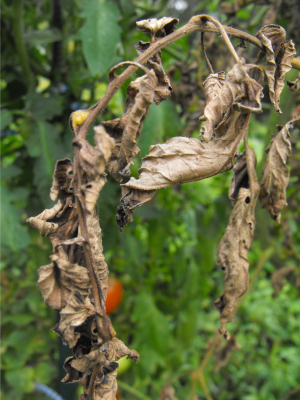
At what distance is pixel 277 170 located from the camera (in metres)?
0.40

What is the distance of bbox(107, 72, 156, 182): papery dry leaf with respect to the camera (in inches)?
11.2

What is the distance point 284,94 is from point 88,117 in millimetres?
535

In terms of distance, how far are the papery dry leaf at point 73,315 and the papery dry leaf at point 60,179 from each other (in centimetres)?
10

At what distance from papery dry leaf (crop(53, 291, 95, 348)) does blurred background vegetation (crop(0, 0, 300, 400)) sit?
43 cm

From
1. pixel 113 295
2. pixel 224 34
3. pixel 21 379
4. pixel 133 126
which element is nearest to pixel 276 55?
pixel 224 34

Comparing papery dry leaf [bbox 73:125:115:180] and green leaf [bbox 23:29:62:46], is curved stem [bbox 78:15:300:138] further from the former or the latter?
Result: green leaf [bbox 23:29:62:46]

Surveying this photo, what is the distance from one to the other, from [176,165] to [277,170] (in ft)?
0.49

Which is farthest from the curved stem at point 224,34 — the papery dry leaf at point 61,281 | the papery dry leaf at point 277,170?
the papery dry leaf at point 61,281

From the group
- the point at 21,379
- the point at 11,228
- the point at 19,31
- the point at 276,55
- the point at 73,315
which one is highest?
the point at 19,31

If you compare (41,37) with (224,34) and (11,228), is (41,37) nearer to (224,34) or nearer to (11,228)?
(11,228)

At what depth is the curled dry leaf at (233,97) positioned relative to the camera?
1.03ft

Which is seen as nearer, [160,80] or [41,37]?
[160,80]

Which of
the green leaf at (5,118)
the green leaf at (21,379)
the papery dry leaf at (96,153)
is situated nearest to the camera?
the papery dry leaf at (96,153)

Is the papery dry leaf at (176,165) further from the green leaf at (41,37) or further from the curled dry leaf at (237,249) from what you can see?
the green leaf at (41,37)
